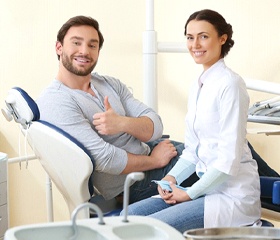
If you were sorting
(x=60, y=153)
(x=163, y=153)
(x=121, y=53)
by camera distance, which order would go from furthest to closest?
(x=121, y=53) < (x=163, y=153) < (x=60, y=153)

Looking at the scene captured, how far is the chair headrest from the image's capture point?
220cm

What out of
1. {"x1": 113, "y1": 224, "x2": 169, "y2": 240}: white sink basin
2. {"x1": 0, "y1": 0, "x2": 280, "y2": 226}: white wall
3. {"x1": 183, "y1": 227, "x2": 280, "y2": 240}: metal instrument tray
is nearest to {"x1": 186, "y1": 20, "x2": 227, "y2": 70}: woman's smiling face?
{"x1": 183, "y1": 227, "x2": 280, "y2": 240}: metal instrument tray

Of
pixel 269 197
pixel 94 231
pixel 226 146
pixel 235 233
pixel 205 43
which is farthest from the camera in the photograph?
pixel 269 197

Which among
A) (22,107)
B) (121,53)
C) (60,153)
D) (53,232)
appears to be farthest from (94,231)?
(121,53)

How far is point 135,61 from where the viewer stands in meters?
3.65

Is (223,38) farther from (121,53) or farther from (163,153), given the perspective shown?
(121,53)

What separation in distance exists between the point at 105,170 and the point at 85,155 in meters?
0.14

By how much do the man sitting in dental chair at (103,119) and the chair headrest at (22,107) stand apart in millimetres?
64

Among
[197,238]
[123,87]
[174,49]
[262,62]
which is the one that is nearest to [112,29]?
[174,49]

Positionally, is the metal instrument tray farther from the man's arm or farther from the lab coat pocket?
the man's arm

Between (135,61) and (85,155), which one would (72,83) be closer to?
(85,155)

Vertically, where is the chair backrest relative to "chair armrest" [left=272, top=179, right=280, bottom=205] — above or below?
above

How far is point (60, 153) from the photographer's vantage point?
218cm

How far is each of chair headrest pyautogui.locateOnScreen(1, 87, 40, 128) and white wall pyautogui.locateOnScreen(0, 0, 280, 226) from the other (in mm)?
1122
